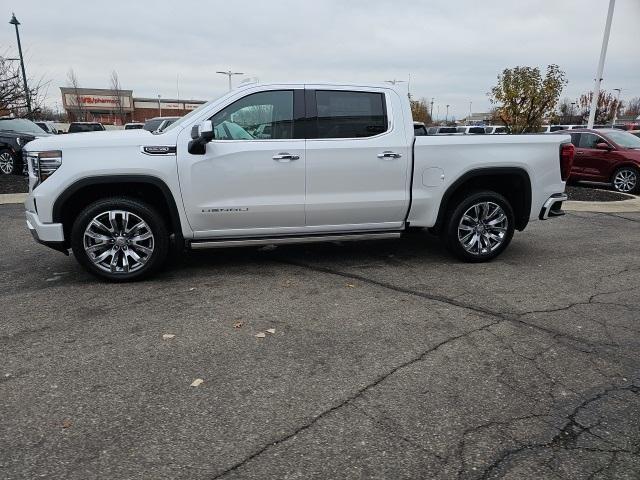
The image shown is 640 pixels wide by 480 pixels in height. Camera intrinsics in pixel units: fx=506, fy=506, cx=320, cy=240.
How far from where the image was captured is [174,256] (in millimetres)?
6227

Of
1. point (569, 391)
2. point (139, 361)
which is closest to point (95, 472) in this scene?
point (139, 361)

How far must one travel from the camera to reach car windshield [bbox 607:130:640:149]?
1261 centimetres

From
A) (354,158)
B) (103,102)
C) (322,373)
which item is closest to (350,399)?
(322,373)

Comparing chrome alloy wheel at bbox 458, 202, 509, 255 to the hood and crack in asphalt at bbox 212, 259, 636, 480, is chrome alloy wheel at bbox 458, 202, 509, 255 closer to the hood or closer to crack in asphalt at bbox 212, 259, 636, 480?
crack in asphalt at bbox 212, 259, 636, 480

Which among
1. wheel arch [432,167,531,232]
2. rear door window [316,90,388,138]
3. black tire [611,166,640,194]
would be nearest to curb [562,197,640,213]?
black tire [611,166,640,194]

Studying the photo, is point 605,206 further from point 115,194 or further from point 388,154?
point 115,194

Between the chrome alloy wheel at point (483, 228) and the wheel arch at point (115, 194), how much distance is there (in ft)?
10.6

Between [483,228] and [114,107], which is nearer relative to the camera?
[483,228]

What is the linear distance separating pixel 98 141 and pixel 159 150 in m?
0.57

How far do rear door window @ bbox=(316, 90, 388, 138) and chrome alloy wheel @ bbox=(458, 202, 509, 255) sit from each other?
149cm

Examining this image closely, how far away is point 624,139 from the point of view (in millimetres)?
12812

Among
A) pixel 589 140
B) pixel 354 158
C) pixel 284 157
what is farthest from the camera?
pixel 589 140

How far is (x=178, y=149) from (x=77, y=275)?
182cm

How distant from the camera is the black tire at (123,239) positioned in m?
4.95
